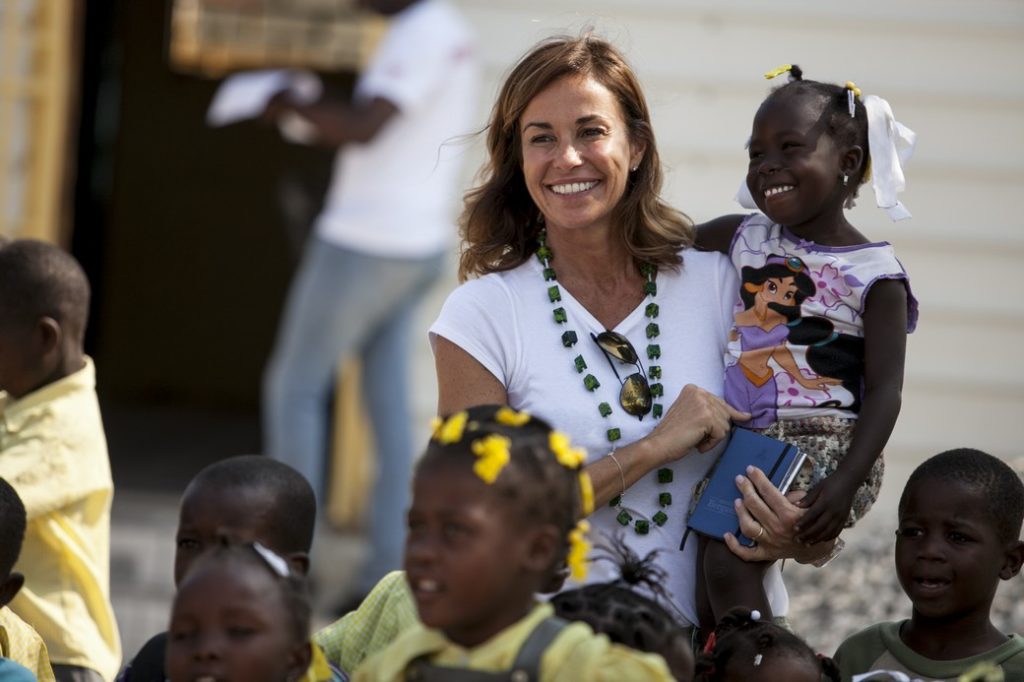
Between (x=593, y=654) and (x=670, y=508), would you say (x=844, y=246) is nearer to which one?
(x=670, y=508)

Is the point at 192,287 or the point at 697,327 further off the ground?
the point at 697,327

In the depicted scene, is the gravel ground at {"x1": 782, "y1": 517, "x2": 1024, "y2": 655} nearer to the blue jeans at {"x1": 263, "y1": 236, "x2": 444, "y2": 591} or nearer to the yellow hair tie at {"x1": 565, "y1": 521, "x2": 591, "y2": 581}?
the blue jeans at {"x1": 263, "y1": 236, "x2": 444, "y2": 591}

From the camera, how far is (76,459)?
4.18 m

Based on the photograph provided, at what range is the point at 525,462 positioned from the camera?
2.79 meters

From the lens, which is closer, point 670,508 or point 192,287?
point 670,508

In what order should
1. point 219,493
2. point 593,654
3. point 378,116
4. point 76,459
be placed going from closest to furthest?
point 593,654
point 219,493
point 76,459
point 378,116

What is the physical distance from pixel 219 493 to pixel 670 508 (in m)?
0.98

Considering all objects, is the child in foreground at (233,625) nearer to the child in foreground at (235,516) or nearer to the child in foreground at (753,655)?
the child in foreground at (235,516)

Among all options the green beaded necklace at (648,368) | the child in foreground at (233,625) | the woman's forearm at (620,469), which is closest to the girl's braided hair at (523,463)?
the child in foreground at (233,625)

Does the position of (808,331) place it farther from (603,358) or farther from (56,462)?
(56,462)

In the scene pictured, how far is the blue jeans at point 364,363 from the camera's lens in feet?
21.2

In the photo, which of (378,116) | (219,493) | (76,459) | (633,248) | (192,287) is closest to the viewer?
(219,493)

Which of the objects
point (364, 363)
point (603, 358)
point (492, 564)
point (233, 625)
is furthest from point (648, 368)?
point (364, 363)

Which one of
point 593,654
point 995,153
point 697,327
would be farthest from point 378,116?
point 593,654
